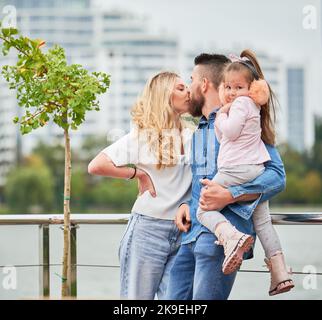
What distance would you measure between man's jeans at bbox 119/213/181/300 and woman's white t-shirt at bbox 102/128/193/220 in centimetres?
4

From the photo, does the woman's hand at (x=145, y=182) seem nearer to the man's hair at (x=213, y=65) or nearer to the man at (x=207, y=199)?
the man at (x=207, y=199)

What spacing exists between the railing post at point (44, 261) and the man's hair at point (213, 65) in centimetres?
84

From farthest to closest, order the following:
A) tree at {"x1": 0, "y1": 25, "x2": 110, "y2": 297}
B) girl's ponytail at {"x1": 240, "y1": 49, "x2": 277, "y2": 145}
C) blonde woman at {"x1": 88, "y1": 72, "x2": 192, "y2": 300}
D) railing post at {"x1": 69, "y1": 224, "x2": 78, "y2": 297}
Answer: railing post at {"x1": 69, "y1": 224, "x2": 78, "y2": 297}
tree at {"x1": 0, "y1": 25, "x2": 110, "y2": 297}
blonde woman at {"x1": 88, "y1": 72, "x2": 192, "y2": 300}
girl's ponytail at {"x1": 240, "y1": 49, "x2": 277, "y2": 145}

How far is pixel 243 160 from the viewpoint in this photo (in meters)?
2.26

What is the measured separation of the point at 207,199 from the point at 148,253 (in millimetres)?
306

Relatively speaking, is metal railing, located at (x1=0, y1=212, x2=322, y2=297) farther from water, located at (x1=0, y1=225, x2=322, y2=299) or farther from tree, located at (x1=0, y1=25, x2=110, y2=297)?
tree, located at (x1=0, y1=25, x2=110, y2=297)

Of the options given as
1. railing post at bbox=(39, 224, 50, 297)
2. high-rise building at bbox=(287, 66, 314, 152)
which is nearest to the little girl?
railing post at bbox=(39, 224, 50, 297)

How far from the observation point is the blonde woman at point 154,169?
7.95 feet

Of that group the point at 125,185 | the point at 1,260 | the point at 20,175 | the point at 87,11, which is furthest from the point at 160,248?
the point at 87,11

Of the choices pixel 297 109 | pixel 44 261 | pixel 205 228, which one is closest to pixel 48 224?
pixel 44 261

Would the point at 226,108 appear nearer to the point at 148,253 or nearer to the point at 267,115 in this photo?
the point at 267,115

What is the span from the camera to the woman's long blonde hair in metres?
2.41

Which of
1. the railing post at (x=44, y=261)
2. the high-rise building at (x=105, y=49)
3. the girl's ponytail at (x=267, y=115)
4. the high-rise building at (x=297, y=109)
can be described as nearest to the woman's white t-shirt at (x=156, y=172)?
the girl's ponytail at (x=267, y=115)

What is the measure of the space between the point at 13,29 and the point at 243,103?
797 mm
